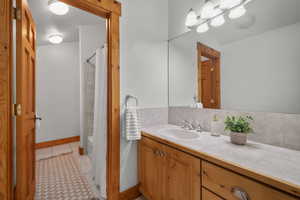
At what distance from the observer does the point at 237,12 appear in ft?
4.37

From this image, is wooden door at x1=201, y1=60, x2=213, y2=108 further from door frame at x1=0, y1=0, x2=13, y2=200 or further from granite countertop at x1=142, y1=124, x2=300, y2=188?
door frame at x1=0, y1=0, x2=13, y2=200

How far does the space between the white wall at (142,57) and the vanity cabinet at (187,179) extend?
0.20 m

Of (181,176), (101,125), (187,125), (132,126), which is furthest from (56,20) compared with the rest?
(181,176)

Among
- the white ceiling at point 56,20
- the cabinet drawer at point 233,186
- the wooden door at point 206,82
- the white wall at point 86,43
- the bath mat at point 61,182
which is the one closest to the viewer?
the cabinet drawer at point 233,186

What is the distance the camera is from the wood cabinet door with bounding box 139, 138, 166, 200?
4.37 feet

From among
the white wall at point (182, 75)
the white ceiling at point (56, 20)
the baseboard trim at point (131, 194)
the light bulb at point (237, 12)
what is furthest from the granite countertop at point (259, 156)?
the white ceiling at point (56, 20)

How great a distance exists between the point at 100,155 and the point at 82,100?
4.99 feet

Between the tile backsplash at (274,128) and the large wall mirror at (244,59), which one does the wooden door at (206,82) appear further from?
the tile backsplash at (274,128)

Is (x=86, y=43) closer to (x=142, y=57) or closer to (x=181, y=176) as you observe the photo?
(x=142, y=57)

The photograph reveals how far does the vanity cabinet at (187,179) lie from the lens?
743 millimetres

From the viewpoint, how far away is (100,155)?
69.1 inches

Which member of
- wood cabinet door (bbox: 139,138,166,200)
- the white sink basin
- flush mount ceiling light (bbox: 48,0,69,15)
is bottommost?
wood cabinet door (bbox: 139,138,166,200)

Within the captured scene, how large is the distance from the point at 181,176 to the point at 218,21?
1.52 metres

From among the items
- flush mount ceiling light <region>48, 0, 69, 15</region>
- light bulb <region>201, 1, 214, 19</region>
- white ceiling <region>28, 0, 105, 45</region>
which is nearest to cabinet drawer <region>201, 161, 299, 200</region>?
light bulb <region>201, 1, 214, 19</region>
